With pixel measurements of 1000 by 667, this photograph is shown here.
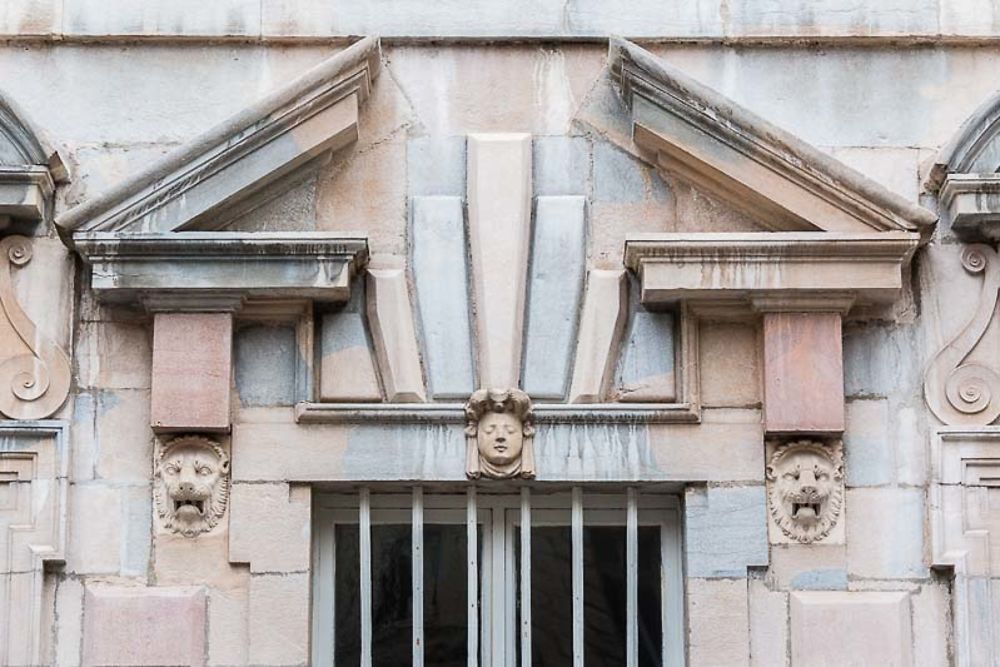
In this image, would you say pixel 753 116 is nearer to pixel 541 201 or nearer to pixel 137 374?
pixel 541 201

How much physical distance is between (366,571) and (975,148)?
3.33 meters

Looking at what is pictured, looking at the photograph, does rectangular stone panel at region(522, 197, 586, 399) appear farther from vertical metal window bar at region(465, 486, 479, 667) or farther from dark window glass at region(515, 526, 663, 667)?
dark window glass at region(515, 526, 663, 667)

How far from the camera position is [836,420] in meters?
10.7

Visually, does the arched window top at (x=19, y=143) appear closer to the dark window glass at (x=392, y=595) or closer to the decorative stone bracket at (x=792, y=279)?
the dark window glass at (x=392, y=595)

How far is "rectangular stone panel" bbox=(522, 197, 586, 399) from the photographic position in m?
10.8

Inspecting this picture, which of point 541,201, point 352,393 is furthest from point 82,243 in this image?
point 541,201

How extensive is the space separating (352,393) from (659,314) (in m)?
1.43

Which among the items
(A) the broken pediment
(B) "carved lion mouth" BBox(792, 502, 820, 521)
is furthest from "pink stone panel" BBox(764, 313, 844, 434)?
(A) the broken pediment

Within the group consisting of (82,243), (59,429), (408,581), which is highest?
(82,243)

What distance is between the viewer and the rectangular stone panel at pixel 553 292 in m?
10.8

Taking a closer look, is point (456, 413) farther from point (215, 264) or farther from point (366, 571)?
point (215, 264)

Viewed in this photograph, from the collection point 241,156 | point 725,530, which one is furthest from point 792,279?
point 241,156

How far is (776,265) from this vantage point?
1069 cm

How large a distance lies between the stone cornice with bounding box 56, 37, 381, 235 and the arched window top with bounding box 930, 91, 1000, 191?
266 cm
